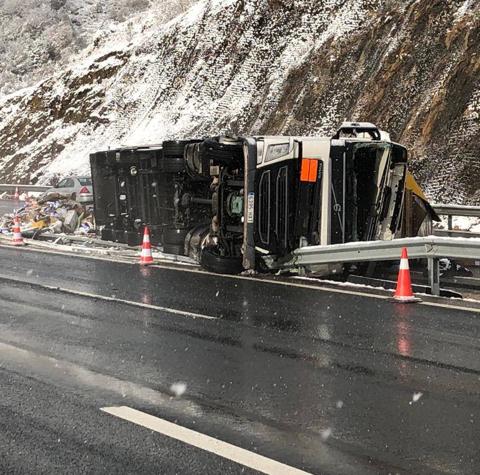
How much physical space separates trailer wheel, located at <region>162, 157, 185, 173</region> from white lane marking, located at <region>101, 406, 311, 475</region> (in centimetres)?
918

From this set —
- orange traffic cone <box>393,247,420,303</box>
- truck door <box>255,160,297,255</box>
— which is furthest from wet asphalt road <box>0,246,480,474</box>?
truck door <box>255,160,297,255</box>

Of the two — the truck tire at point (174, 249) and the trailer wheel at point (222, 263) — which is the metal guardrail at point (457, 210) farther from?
the trailer wheel at point (222, 263)

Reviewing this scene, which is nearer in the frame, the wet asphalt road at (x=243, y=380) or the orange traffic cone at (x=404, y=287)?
the wet asphalt road at (x=243, y=380)

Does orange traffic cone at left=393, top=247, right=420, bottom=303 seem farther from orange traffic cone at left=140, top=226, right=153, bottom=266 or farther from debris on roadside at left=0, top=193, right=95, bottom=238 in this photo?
debris on roadside at left=0, top=193, right=95, bottom=238

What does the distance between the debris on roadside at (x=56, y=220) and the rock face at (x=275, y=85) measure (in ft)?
32.0

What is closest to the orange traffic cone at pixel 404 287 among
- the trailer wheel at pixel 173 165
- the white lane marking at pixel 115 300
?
the white lane marking at pixel 115 300

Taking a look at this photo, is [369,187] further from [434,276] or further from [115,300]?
[115,300]

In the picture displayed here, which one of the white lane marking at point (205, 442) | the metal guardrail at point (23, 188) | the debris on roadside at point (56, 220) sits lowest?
the metal guardrail at point (23, 188)

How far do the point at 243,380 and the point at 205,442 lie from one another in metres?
1.50

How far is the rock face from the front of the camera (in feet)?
76.5

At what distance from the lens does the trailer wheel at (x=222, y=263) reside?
1262cm

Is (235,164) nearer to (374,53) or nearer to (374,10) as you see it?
(374,53)

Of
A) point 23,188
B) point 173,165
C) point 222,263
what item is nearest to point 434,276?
point 222,263

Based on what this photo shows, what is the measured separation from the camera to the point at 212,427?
16.6ft
